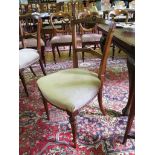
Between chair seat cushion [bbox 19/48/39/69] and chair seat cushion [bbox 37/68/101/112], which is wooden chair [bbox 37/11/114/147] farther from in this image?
chair seat cushion [bbox 19/48/39/69]

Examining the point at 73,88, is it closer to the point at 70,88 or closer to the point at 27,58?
the point at 70,88

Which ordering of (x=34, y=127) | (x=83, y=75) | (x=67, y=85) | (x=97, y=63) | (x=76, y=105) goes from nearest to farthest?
(x=76, y=105) < (x=67, y=85) < (x=83, y=75) < (x=34, y=127) < (x=97, y=63)

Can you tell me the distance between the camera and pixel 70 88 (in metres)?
1.31

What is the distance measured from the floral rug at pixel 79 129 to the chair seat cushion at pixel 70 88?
339 mm

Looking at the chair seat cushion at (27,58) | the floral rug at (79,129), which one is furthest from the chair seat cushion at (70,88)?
the chair seat cushion at (27,58)

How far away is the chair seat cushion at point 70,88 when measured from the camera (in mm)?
1207

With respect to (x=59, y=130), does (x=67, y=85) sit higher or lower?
higher

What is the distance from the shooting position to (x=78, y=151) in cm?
135
